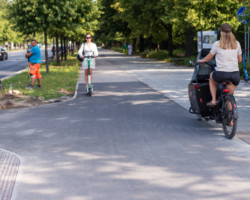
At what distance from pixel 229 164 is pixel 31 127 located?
4080mm

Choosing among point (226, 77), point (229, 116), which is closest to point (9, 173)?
point (229, 116)

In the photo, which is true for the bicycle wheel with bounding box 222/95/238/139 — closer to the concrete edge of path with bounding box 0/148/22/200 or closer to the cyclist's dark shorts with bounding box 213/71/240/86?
the cyclist's dark shorts with bounding box 213/71/240/86

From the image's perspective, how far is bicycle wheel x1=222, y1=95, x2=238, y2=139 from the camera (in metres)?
6.35

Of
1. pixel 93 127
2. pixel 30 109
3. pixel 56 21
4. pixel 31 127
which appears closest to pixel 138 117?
pixel 93 127

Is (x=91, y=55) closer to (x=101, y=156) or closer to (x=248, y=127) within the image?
(x=248, y=127)

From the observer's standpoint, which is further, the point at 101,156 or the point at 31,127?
the point at 31,127

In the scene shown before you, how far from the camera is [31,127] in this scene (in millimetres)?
7852

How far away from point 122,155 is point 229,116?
196cm

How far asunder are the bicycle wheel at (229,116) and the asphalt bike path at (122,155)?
0.17 metres

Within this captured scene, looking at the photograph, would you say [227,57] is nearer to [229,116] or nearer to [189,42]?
[229,116]

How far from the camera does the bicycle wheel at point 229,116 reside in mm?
6352

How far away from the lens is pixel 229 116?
21.5 ft

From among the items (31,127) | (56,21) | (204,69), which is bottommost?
(31,127)

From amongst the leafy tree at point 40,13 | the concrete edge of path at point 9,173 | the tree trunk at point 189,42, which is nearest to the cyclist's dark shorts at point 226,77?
the concrete edge of path at point 9,173
